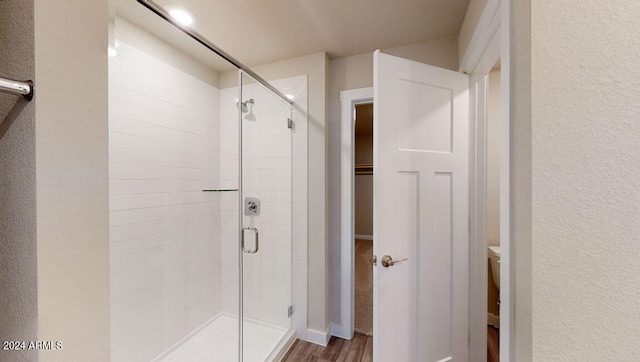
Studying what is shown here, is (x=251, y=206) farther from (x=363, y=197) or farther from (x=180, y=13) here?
(x=363, y=197)

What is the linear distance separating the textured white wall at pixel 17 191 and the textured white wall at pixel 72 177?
2 centimetres

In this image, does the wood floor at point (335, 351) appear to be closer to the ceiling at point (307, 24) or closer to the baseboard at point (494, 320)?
the baseboard at point (494, 320)

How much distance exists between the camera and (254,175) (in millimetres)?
1958

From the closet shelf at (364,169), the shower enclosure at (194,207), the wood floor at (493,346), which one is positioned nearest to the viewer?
the shower enclosure at (194,207)

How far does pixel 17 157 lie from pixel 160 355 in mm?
1855

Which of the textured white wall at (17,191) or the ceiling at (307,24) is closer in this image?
the textured white wall at (17,191)

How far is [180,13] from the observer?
4.86 feet

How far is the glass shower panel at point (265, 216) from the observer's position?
1.89 meters

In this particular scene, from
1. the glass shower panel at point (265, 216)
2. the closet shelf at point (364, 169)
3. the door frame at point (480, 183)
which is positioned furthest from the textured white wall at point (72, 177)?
the closet shelf at point (364, 169)

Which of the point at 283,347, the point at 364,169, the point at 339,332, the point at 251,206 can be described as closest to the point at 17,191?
the point at 251,206

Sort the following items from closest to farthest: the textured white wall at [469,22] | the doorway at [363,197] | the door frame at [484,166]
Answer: the door frame at [484,166] → the textured white wall at [469,22] → the doorway at [363,197]

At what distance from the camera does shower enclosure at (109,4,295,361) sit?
150cm
